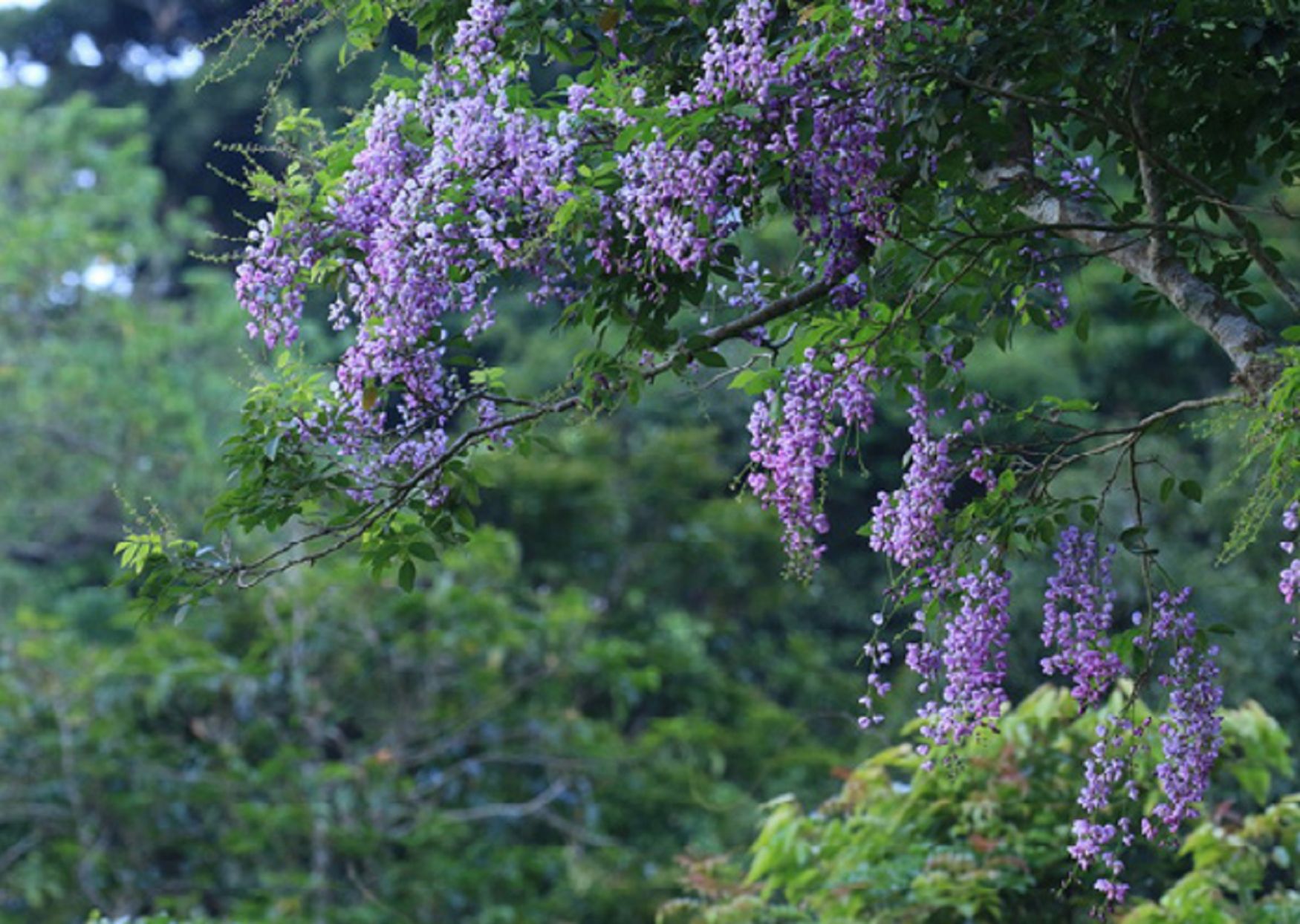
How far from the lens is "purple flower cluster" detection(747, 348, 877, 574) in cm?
343

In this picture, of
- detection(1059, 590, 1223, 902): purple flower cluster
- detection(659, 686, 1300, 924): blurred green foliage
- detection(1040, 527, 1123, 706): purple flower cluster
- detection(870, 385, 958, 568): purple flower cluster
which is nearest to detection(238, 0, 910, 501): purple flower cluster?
detection(870, 385, 958, 568): purple flower cluster

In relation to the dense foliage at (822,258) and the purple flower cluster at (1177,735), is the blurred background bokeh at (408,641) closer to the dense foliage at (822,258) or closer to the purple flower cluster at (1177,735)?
the dense foliage at (822,258)

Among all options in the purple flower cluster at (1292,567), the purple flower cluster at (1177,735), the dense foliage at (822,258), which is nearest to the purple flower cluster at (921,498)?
the dense foliage at (822,258)

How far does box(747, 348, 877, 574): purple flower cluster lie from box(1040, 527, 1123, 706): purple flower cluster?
43 cm

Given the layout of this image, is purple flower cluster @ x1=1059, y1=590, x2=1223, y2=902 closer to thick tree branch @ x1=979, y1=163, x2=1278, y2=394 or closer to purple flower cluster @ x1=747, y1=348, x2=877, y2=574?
thick tree branch @ x1=979, y1=163, x2=1278, y2=394

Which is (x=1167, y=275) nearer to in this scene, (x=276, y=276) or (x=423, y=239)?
(x=423, y=239)

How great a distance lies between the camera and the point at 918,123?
314cm

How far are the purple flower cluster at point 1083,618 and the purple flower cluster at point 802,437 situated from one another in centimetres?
43

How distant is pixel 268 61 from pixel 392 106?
1746 cm

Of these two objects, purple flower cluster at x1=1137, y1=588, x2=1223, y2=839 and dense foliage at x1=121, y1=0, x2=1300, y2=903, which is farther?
purple flower cluster at x1=1137, y1=588, x2=1223, y2=839

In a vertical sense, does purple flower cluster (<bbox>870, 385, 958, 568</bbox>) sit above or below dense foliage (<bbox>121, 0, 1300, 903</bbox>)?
below

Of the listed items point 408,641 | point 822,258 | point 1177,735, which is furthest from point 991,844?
point 408,641

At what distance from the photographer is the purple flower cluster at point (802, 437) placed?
3.43m

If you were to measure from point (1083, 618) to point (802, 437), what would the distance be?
1.97 feet
